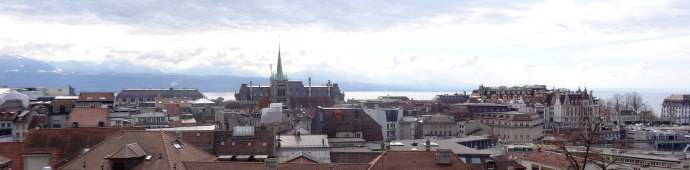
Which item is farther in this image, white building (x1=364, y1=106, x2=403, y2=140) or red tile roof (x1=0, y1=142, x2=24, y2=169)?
white building (x1=364, y1=106, x2=403, y2=140)

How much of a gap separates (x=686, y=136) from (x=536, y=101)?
50060 millimetres

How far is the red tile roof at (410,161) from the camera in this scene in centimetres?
3431

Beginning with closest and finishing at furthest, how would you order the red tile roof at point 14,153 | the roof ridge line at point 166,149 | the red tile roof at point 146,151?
the roof ridge line at point 166,149, the red tile roof at point 146,151, the red tile roof at point 14,153

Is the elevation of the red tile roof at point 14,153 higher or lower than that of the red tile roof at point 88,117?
lower

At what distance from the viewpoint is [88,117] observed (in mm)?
77062

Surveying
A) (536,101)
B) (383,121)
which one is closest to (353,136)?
(383,121)

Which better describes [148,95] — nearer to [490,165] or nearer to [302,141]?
[302,141]

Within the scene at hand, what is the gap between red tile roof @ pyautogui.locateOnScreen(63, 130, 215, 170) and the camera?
109 ft

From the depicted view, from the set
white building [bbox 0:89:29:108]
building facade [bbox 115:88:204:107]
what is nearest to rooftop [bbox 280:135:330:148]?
white building [bbox 0:89:29:108]

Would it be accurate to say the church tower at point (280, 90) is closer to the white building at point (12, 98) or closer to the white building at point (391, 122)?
the white building at point (391, 122)

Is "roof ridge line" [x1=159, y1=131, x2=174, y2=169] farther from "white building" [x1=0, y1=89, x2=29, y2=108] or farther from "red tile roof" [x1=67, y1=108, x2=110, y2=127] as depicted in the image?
"white building" [x1=0, y1=89, x2=29, y2=108]

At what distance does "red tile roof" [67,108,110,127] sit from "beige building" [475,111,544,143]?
65.6m

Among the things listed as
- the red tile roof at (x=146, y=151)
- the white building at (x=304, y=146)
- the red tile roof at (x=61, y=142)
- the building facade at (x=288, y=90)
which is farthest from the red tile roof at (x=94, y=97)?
the red tile roof at (x=146, y=151)

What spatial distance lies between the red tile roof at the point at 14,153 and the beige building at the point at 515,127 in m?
82.9
